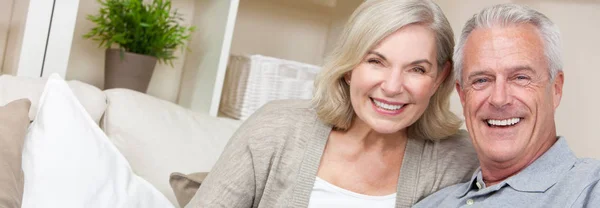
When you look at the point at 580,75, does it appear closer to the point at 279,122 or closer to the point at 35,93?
the point at 279,122

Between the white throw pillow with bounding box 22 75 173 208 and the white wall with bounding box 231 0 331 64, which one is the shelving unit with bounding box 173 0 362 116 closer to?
the white wall with bounding box 231 0 331 64

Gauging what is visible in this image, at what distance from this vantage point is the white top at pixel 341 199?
1613mm

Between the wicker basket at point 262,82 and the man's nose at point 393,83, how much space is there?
95 cm

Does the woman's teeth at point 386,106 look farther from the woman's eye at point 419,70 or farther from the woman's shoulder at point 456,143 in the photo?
the woman's shoulder at point 456,143

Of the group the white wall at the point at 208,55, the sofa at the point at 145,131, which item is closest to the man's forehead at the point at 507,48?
the sofa at the point at 145,131

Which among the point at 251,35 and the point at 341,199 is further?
the point at 251,35

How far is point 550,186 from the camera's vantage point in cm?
133

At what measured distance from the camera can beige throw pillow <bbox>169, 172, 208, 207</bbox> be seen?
1.72 meters

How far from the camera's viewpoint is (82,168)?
1.57m

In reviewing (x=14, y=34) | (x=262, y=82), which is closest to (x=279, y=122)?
(x=262, y=82)

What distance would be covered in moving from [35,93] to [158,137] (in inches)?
13.1

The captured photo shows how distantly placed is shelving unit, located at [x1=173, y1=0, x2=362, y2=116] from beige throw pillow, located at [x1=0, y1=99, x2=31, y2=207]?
86 centimetres

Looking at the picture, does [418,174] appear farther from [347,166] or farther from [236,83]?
[236,83]

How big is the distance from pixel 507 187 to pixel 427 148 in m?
0.32
